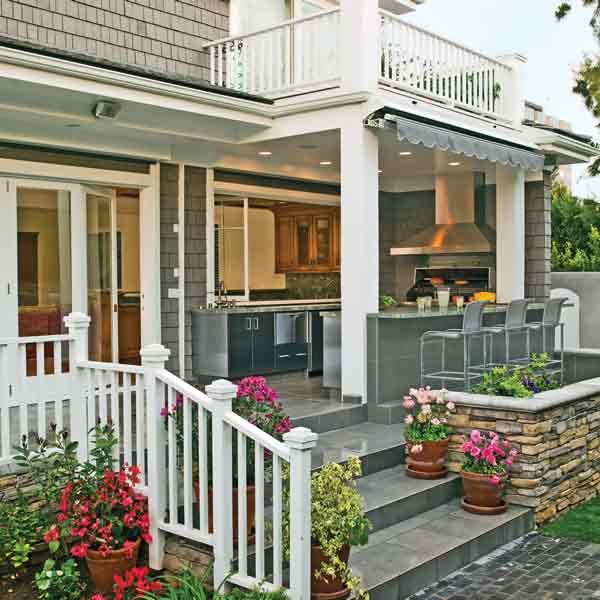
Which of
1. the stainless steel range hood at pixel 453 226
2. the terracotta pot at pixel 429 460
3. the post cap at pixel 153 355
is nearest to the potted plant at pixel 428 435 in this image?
the terracotta pot at pixel 429 460

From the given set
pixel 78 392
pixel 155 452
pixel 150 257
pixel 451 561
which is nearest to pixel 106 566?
pixel 155 452

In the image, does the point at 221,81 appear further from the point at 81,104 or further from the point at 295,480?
the point at 295,480

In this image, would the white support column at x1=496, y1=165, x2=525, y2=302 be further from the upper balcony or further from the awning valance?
the upper balcony

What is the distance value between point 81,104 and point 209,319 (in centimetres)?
312

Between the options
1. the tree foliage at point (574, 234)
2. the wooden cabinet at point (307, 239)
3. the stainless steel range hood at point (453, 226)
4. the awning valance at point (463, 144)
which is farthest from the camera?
the tree foliage at point (574, 234)

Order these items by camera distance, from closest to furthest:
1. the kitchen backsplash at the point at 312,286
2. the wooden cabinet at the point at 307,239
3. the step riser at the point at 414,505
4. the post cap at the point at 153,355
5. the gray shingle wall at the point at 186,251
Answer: the post cap at the point at 153,355 < the step riser at the point at 414,505 < the gray shingle wall at the point at 186,251 < the wooden cabinet at the point at 307,239 < the kitchen backsplash at the point at 312,286

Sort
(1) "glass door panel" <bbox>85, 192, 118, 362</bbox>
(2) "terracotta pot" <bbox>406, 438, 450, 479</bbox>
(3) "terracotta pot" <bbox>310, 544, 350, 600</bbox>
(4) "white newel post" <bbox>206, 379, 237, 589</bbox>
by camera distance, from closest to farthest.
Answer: (3) "terracotta pot" <bbox>310, 544, 350, 600</bbox> → (4) "white newel post" <bbox>206, 379, 237, 589</bbox> → (2) "terracotta pot" <bbox>406, 438, 450, 479</bbox> → (1) "glass door panel" <bbox>85, 192, 118, 362</bbox>

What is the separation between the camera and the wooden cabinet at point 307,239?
11.9m

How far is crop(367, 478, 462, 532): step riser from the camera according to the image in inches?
207

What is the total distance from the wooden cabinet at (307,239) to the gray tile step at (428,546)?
22.2 feet

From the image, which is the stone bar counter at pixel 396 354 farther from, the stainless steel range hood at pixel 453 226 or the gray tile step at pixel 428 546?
the stainless steel range hood at pixel 453 226

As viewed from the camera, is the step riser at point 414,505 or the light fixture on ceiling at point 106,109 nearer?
the step riser at point 414,505

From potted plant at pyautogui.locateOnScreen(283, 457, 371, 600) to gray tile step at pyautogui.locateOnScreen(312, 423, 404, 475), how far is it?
1593mm

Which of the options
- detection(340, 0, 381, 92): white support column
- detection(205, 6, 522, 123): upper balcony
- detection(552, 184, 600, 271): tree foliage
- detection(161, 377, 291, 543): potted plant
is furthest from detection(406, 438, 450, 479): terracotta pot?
detection(552, 184, 600, 271): tree foliage
